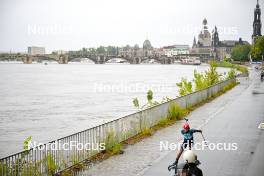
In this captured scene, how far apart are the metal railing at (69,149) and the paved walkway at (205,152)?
2.10ft

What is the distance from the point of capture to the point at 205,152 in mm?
14734

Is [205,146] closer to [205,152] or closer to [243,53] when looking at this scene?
[205,152]

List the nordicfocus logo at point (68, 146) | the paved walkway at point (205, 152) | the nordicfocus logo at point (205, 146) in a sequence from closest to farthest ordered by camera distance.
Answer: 1. the nordicfocus logo at point (68, 146)
2. the paved walkway at point (205, 152)
3. the nordicfocus logo at point (205, 146)

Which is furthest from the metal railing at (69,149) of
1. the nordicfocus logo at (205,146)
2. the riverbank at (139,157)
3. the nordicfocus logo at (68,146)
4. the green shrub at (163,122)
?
the nordicfocus logo at (205,146)

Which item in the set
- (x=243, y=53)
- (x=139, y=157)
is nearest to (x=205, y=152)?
(x=139, y=157)

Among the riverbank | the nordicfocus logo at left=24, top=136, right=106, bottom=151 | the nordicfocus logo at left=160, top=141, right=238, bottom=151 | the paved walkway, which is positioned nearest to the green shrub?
the riverbank

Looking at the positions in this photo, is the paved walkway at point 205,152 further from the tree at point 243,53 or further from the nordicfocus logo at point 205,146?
the tree at point 243,53

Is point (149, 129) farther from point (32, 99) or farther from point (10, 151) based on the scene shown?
point (32, 99)

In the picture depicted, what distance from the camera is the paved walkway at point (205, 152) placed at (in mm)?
12484

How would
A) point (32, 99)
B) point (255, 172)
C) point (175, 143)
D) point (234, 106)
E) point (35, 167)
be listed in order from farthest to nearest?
point (32, 99) → point (234, 106) → point (175, 143) → point (255, 172) → point (35, 167)

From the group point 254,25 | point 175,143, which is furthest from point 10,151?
point 254,25

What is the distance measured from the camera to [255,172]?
39.8ft

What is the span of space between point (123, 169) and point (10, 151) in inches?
415

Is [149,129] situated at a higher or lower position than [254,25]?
lower
